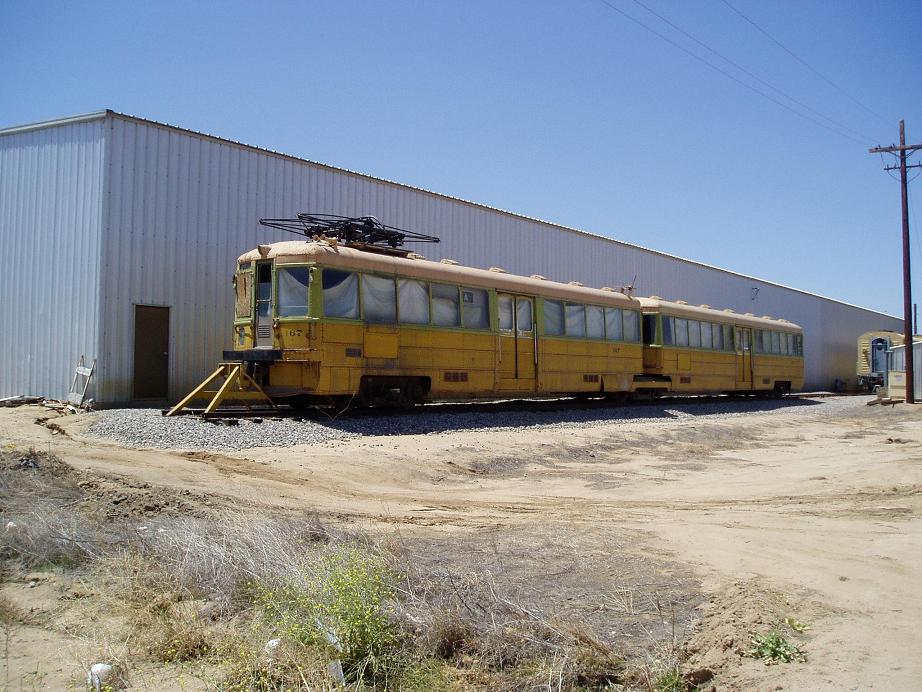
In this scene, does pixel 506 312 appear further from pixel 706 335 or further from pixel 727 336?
pixel 727 336

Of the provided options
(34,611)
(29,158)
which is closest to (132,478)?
(34,611)

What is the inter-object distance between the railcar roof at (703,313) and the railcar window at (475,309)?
8.30 meters

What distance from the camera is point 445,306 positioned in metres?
15.6

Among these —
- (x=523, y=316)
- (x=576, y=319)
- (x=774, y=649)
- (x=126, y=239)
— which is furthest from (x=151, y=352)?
(x=774, y=649)

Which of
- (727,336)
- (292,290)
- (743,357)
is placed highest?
(292,290)

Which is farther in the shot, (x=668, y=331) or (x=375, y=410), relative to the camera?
(x=668, y=331)

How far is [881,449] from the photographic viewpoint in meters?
14.8

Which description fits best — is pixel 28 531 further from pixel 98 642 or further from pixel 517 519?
pixel 517 519

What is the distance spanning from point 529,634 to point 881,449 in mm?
13507

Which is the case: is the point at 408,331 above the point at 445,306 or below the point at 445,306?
below

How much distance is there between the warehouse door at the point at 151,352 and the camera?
1684 centimetres

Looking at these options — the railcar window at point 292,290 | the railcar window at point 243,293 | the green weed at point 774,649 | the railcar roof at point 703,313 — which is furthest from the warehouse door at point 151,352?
the green weed at point 774,649

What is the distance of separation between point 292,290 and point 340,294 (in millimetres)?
884

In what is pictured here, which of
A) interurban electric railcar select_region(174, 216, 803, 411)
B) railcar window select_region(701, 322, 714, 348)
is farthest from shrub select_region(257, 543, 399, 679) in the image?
railcar window select_region(701, 322, 714, 348)
